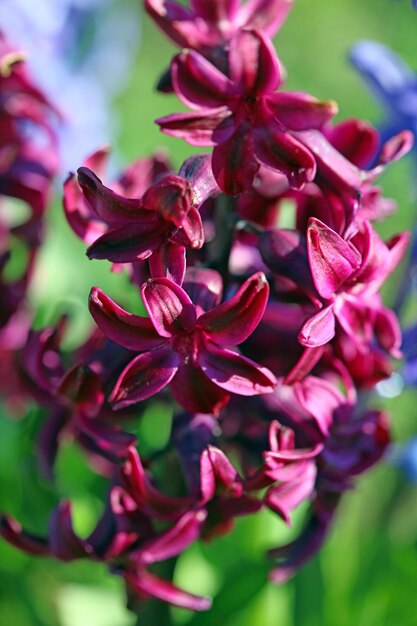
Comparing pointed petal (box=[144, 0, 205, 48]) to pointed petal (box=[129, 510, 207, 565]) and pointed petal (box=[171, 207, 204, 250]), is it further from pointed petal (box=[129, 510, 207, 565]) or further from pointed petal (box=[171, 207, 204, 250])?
pointed petal (box=[129, 510, 207, 565])

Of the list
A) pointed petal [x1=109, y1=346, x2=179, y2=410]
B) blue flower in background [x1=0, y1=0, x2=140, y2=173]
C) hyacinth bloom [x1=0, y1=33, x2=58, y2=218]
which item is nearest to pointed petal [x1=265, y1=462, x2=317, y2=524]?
pointed petal [x1=109, y1=346, x2=179, y2=410]

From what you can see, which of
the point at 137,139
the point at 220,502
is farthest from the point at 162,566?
the point at 137,139

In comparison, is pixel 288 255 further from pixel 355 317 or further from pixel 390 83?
pixel 390 83

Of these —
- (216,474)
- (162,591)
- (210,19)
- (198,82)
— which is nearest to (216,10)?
(210,19)

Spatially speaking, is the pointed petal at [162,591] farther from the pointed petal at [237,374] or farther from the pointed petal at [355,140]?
the pointed petal at [355,140]

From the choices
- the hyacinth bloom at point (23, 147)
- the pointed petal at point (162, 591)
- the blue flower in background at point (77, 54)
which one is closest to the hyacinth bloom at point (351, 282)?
the pointed petal at point (162, 591)

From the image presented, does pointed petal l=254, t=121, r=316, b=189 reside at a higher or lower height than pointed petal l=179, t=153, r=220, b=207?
higher
